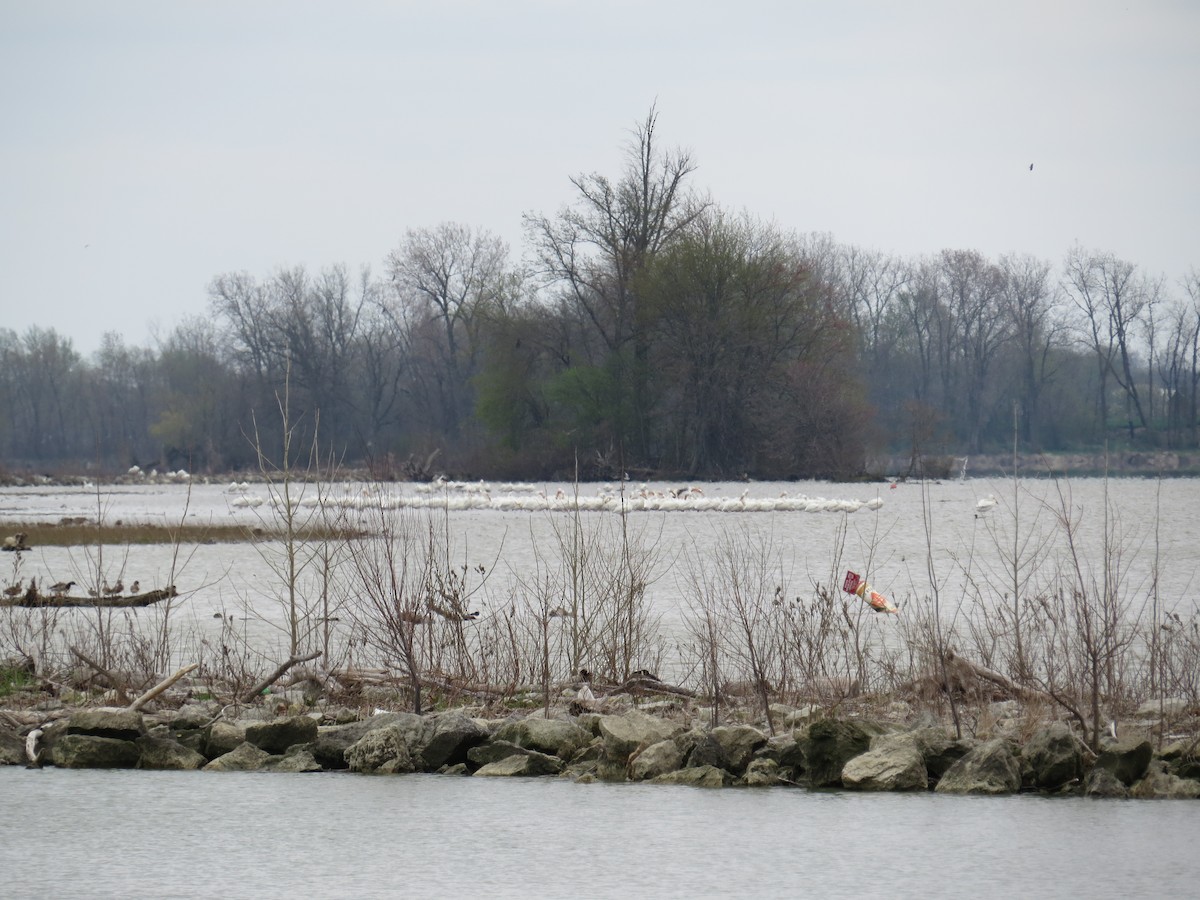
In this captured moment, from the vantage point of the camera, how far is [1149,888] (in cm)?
733

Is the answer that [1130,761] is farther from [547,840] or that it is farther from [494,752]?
[494,752]

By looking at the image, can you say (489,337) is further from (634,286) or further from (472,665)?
(472,665)

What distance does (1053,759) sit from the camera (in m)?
9.52

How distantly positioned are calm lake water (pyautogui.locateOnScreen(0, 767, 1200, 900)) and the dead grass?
20.2m

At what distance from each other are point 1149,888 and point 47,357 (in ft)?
376

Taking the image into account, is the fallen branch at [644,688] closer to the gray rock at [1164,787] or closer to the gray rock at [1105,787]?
the gray rock at [1105,787]

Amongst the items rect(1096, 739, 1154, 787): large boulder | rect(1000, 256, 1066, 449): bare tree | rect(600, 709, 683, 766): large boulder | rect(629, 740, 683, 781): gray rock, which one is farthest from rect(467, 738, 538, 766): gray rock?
rect(1000, 256, 1066, 449): bare tree

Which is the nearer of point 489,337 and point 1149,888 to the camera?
point 1149,888

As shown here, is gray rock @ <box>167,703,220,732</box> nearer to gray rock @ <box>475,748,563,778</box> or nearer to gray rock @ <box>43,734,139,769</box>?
gray rock @ <box>43,734,139,769</box>

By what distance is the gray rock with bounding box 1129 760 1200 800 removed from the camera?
9359mm

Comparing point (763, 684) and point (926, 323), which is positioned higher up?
point (926, 323)

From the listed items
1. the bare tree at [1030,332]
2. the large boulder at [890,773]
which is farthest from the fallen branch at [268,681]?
the bare tree at [1030,332]

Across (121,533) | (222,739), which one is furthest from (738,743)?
(121,533)

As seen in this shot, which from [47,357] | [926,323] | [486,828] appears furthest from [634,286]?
[47,357]
